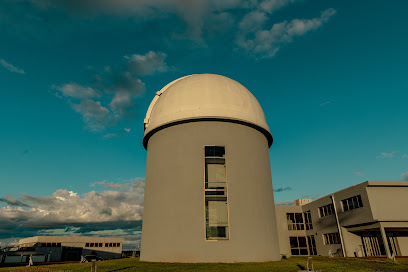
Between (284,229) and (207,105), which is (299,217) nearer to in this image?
(284,229)

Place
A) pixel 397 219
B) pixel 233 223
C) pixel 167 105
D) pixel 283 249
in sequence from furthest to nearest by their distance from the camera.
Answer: pixel 283 249 < pixel 397 219 < pixel 167 105 < pixel 233 223

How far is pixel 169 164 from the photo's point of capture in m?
17.2

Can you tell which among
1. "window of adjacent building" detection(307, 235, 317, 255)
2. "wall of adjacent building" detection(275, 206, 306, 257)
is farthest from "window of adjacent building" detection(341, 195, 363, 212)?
"wall of adjacent building" detection(275, 206, 306, 257)

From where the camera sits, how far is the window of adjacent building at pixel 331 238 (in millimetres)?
26641

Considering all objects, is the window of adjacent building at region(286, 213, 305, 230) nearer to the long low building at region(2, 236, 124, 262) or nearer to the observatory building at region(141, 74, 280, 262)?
the observatory building at region(141, 74, 280, 262)

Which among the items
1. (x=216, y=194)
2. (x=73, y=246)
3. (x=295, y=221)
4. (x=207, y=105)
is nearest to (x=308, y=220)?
(x=295, y=221)

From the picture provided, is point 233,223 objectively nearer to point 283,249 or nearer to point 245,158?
point 245,158

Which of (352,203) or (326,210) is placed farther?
(326,210)

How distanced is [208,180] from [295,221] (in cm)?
2252

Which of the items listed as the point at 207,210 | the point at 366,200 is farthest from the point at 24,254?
the point at 366,200

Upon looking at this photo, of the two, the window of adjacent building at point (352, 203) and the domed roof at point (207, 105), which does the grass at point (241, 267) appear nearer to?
the domed roof at point (207, 105)

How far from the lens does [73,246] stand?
53625 millimetres

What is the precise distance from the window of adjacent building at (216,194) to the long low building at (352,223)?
8.90 meters

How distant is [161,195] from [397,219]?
20.0 meters
